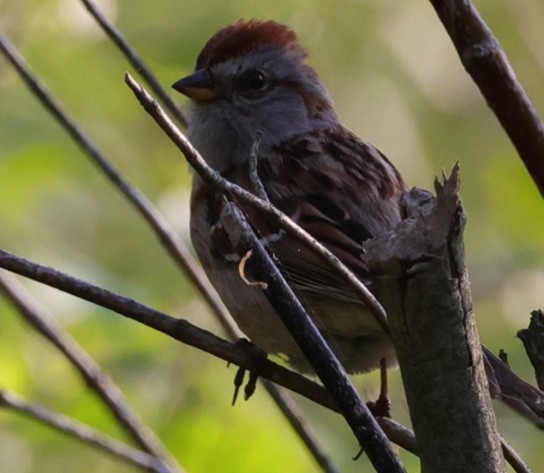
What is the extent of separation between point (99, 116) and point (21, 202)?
0.62 metres

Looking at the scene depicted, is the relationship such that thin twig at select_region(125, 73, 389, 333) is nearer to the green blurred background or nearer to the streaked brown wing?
the streaked brown wing

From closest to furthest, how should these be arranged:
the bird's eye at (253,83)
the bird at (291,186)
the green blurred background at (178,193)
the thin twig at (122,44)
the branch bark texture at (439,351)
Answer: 1. the branch bark texture at (439,351)
2. the thin twig at (122,44)
3. the bird at (291,186)
4. the green blurred background at (178,193)
5. the bird's eye at (253,83)

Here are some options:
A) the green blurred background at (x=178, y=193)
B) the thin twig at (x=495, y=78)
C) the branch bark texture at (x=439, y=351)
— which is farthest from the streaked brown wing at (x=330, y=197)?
the branch bark texture at (x=439, y=351)

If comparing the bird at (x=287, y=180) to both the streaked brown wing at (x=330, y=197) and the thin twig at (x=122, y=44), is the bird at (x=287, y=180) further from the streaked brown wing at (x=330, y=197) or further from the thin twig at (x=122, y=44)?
the thin twig at (x=122, y=44)

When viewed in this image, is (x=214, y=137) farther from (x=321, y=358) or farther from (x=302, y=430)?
(x=321, y=358)

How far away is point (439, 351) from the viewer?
1.25m

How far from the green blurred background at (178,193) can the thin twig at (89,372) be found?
0.93 ft

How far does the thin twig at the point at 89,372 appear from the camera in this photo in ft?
7.93

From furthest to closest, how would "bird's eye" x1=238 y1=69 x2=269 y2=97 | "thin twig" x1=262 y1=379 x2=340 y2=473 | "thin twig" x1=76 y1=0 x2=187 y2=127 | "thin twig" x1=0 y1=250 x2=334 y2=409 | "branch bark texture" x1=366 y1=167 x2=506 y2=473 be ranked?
1. "bird's eye" x1=238 y1=69 x2=269 y2=97
2. "thin twig" x1=76 y1=0 x2=187 y2=127
3. "thin twig" x1=262 y1=379 x2=340 y2=473
4. "thin twig" x1=0 y1=250 x2=334 y2=409
5. "branch bark texture" x1=366 y1=167 x2=506 y2=473

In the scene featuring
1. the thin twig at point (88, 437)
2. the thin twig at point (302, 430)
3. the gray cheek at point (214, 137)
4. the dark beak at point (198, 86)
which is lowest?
the thin twig at point (302, 430)

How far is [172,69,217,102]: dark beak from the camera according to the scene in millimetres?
3275

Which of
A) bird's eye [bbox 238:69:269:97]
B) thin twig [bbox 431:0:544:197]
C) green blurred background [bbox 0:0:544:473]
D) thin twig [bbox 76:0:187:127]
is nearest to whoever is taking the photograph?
thin twig [bbox 431:0:544:197]

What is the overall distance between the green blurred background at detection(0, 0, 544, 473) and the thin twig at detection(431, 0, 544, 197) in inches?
51.5

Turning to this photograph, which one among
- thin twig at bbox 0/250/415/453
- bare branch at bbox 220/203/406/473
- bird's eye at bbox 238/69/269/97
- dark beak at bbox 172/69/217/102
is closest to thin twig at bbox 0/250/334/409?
thin twig at bbox 0/250/415/453
